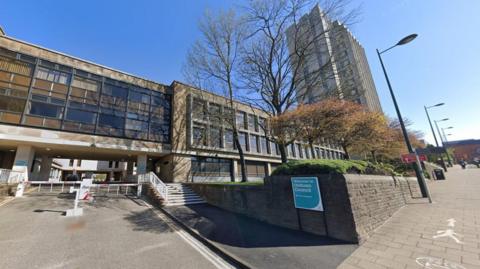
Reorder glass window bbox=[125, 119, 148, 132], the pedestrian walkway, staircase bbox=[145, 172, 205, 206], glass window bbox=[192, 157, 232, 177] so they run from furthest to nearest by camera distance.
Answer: glass window bbox=[192, 157, 232, 177] < glass window bbox=[125, 119, 148, 132] < staircase bbox=[145, 172, 205, 206] < the pedestrian walkway

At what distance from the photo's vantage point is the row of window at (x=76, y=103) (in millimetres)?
13734

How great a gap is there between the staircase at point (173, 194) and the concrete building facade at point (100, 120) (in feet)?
16.1

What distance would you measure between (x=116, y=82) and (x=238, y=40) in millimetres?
11943

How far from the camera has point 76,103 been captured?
50.8 ft

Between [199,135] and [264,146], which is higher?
[199,135]

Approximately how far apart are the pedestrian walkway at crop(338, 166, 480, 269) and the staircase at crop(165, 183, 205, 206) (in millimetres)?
9482

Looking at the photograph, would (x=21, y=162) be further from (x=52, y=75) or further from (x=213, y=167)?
(x=213, y=167)

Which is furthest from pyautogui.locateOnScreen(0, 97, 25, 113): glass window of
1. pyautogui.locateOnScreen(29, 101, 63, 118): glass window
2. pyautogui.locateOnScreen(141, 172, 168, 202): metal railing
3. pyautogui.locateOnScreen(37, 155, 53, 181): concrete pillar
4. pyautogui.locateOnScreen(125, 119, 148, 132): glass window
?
pyautogui.locateOnScreen(141, 172, 168, 202): metal railing

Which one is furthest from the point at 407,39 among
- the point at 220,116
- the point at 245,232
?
the point at 220,116

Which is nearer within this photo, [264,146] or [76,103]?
[76,103]

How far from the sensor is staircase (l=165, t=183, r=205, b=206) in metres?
11.5

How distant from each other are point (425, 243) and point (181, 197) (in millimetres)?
11185

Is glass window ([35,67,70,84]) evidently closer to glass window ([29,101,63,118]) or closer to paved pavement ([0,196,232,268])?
glass window ([29,101,63,118])

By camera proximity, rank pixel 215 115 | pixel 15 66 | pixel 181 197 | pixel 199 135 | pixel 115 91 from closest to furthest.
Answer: pixel 181 197 < pixel 15 66 < pixel 215 115 < pixel 115 91 < pixel 199 135
